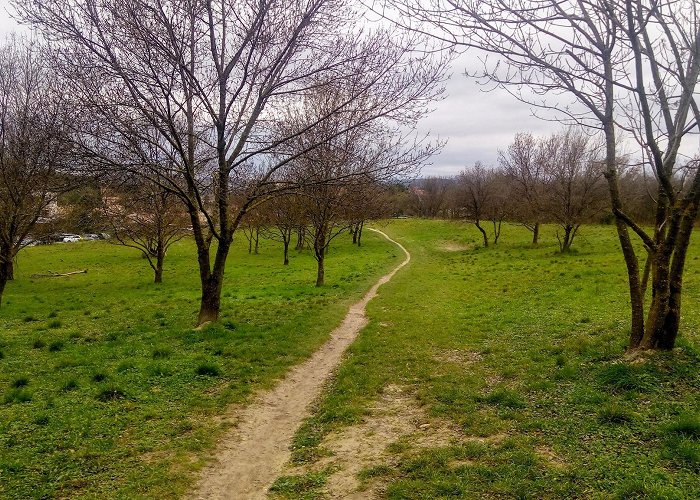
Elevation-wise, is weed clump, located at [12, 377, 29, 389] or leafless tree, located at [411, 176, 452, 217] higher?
leafless tree, located at [411, 176, 452, 217]

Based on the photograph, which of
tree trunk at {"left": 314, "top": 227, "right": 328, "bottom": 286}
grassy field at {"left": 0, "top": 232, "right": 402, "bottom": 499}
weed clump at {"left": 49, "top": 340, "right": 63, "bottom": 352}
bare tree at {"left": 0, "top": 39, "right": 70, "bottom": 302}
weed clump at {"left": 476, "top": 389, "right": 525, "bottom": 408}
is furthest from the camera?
tree trunk at {"left": 314, "top": 227, "right": 328, "bottom": 286}

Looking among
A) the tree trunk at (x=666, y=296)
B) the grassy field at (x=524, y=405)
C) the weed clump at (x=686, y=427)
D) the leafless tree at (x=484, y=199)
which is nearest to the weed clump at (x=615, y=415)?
the grassy field at (x=524, y=405)

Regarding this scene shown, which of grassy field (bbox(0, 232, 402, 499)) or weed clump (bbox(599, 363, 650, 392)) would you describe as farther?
weed clump (bbox(599, 363, 650, 392))

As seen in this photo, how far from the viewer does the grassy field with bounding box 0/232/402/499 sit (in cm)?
526

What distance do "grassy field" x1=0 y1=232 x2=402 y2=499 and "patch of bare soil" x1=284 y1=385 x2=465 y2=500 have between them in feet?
5.20

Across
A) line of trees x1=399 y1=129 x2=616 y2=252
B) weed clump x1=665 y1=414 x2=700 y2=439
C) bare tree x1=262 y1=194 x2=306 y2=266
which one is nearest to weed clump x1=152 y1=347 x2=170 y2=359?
weed clump x1=665 y1=414 x2=700 y2=439

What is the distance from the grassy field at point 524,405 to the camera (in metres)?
4.67

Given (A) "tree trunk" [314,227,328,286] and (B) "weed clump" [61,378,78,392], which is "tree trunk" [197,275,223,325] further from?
(A) "tree trunk" [314,227,328,286]

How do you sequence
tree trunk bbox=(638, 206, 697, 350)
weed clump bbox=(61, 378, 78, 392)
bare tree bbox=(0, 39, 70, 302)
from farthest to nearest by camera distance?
bare tree bbox=(0, 39, 70, 302) < weed clump bbox=(61, 378, 78, 392) < tree trunk bbox=(638, 206, 697, 350)

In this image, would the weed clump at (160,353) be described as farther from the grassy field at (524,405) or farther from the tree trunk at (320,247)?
the tree trunk at (320,247)

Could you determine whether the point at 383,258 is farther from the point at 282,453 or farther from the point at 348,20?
the point at 282,453

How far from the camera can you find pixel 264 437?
625 centimetres

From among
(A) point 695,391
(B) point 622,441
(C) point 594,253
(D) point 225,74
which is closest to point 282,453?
(B) point 622,441

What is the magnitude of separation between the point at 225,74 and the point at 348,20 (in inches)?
126
